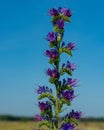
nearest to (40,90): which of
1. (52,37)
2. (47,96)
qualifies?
(47,96)

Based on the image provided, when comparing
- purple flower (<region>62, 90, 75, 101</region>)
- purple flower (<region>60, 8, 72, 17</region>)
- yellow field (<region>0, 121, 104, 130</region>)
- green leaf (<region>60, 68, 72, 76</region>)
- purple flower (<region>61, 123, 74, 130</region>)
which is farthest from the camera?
yellow field (<region>0, 121, 104, 130</region>)

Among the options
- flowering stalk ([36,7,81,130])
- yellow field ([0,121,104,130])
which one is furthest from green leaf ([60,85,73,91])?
yellow field ([0,121,104,130])

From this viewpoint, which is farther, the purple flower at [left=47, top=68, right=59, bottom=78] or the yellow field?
the yellow field

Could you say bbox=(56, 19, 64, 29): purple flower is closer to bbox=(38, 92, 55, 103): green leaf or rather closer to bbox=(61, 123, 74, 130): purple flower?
bbox=(38, 92, 55, 103): green leaf

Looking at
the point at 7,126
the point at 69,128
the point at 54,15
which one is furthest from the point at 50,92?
the point at 7,126

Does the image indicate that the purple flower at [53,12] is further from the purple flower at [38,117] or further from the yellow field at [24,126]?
the yellow field at [24,126]

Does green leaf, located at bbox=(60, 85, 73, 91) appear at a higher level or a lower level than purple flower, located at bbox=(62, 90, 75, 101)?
higher

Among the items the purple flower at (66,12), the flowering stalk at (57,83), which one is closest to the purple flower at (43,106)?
the flowering stalk at (57,83)

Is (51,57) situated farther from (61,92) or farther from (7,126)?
(7,126)
